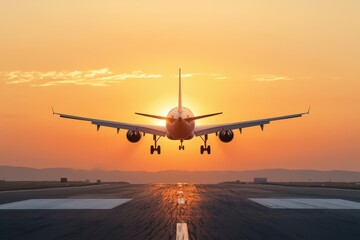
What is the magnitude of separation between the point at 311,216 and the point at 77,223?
12051 mm

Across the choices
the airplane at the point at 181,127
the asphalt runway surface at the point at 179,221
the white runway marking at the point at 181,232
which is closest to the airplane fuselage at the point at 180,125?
the airplane at the point at 181,127

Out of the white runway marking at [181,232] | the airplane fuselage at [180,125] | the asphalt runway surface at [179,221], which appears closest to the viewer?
the white runway marking at [181,232]

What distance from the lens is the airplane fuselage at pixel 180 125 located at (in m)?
61.4

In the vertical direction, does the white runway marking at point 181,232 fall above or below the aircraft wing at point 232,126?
below

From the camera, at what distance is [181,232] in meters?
19.9

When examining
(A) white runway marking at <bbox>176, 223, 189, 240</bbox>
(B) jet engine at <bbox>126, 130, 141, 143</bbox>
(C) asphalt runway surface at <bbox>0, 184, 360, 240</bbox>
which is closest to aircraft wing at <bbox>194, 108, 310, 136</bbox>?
(B) jet engine at <bbox>126, 130, 141, 143</bbox>

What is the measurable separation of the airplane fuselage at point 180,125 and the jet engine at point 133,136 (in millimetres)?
3818

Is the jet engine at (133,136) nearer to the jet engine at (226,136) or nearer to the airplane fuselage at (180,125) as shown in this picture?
the airplane fuselage at (180,125)

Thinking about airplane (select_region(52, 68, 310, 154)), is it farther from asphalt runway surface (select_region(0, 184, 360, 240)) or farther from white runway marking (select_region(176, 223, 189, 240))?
white runway marking (select_region(176, 223, 189, 240))

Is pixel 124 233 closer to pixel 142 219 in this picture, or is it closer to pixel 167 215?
pixel 142 219

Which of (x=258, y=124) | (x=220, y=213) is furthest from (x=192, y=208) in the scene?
(x=258, y=124)

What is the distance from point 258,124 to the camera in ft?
224

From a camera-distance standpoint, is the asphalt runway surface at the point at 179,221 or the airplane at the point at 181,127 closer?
the asphalt runway surface at the point at 179,221

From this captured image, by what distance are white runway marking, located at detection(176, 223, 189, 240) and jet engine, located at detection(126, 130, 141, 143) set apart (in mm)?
44819
